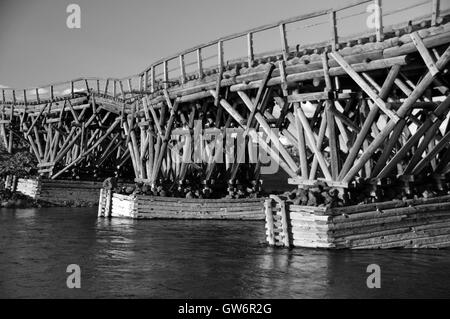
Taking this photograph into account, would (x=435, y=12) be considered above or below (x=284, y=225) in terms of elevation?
above

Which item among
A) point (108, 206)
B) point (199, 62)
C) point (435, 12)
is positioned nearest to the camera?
point (435, 12)

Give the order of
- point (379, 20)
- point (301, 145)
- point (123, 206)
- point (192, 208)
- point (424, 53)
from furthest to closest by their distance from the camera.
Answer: point (123, 206)
point (192, 208)
point (301, 145)
point (379, 20)
point (424, 53)

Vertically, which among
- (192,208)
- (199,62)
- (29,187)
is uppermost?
(199,62)

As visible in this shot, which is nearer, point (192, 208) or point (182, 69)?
point (182, 69)

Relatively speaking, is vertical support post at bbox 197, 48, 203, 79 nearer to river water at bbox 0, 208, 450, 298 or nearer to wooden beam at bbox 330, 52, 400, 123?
river water at bbox 0, 208, 450, 298

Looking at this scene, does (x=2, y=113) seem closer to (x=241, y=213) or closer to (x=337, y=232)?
(x=241, y=213)

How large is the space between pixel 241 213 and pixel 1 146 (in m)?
23.5

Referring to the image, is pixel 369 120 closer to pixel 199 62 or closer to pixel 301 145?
pixel 301 145

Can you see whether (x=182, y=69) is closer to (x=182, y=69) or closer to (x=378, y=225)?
(x=182, y=69)

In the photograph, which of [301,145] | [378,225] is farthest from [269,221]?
[378,225]

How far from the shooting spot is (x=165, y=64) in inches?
890

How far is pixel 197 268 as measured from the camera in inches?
492
